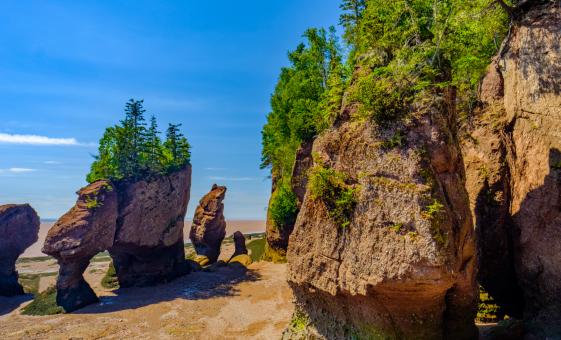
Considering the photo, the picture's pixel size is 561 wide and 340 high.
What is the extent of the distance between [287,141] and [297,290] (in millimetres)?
27412

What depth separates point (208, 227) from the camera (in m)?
40.7

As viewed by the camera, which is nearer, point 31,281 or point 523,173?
point 523,173

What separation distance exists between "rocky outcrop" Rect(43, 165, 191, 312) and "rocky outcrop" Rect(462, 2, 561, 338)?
90.1 feet

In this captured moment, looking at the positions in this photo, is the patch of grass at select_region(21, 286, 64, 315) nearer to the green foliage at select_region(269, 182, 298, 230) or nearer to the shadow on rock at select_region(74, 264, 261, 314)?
the shadow on rock at select_region(74, 264, 261, 314)

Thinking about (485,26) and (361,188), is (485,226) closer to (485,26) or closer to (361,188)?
(361,188)

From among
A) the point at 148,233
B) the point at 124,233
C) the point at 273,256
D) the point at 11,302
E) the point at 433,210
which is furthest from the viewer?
the point at 273,256

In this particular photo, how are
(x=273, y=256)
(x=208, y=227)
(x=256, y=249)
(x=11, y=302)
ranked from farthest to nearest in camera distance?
(x=256, y=249), (x=208, y=227), (x=273, y=256), (x=11, y=302)

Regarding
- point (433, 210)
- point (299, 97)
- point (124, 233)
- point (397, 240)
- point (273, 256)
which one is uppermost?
point (299, 97)

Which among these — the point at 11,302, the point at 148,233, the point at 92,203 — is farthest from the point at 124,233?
the point at 11,302

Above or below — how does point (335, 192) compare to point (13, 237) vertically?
above

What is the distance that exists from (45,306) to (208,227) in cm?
1758

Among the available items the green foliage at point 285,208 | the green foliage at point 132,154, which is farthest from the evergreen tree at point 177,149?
the green foliage at point 285,208

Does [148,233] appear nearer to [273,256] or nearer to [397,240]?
[273,256]

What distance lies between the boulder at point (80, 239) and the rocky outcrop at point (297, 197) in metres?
16.1
